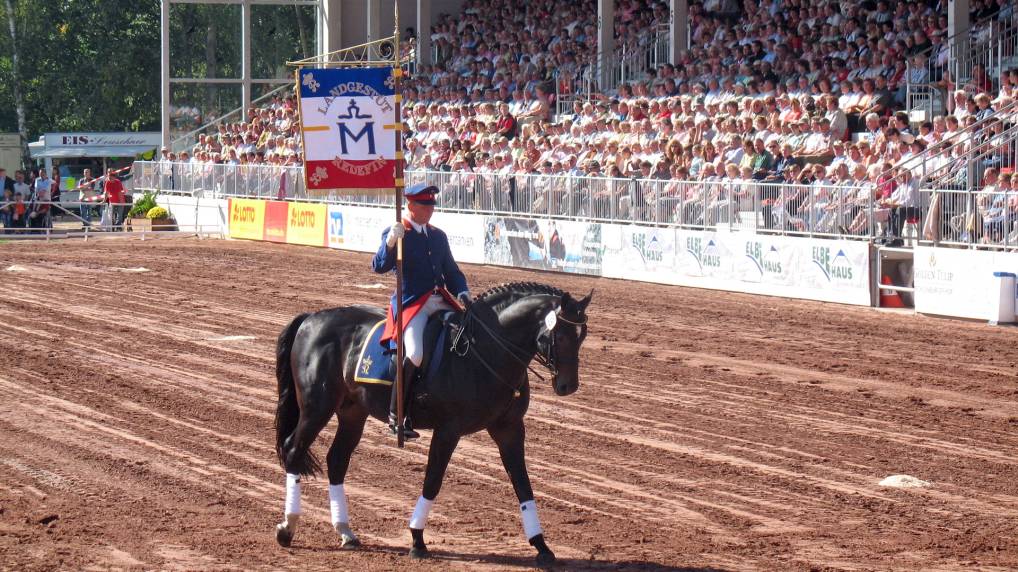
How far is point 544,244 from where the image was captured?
92.1 ft

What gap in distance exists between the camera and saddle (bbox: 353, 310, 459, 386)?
8383mm

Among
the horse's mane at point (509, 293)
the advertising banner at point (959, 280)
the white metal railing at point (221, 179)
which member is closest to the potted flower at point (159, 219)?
the white metal railing at point (221, 179)

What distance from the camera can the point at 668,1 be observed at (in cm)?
3522

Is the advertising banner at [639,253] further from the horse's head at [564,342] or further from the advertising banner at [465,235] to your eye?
the horse's head at [564,342]

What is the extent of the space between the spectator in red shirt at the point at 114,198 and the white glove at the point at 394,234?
33509mm

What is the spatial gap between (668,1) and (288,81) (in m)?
18.5

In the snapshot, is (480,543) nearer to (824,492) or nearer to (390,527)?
(390,527)

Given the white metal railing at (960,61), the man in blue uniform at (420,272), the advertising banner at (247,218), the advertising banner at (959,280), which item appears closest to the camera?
the man in blue uniform at (420,272)

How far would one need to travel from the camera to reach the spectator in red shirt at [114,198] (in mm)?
40625

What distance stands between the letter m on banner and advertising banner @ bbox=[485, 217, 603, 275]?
42.6 ft

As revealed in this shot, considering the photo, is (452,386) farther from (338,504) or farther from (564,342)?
(338,504)

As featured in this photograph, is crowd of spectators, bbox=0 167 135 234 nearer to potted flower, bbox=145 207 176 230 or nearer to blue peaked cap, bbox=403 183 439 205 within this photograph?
potted flower, bbox=145 207 176 230

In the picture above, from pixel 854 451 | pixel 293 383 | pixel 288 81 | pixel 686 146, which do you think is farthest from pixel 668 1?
pixel 293 383

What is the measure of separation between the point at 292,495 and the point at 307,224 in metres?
27.6
